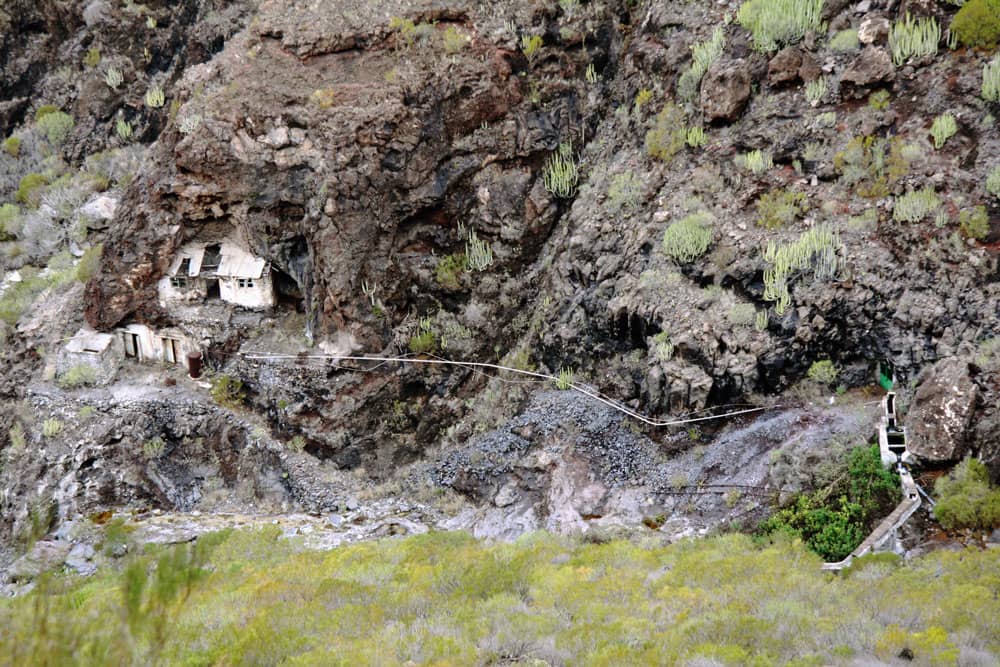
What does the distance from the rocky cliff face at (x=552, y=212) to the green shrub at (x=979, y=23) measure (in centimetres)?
30

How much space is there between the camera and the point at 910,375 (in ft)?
38.9

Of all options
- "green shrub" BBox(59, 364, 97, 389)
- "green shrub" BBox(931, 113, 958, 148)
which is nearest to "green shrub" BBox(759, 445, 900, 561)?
"green shrub" BBox(931, 113, 958, 148)

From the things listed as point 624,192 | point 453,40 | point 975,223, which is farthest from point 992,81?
point 453,40

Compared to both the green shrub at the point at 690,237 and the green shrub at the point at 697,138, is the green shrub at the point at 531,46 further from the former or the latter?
the green shrub at the point at 690,237

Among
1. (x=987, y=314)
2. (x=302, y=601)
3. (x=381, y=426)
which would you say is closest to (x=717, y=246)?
(x=987, y=314)

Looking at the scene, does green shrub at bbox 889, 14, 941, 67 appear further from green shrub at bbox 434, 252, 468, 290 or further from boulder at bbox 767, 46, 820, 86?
green shrub at bbox 434, 252, 468, 290

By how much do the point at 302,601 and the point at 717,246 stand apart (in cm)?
942

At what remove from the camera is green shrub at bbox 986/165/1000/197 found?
11914 mm

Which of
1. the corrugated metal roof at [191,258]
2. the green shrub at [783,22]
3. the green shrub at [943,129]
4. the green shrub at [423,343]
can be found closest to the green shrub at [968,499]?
the green shrub at [943,129]

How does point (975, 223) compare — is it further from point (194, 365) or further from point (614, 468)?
point (194, 365)

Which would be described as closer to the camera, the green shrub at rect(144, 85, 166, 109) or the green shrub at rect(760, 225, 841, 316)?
the green shrub at rect(760, 225, 841, 316)

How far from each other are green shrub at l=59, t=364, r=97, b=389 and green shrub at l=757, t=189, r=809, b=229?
49.3 ft

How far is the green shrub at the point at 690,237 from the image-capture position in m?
14.1

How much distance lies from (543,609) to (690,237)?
7871 millimetres
